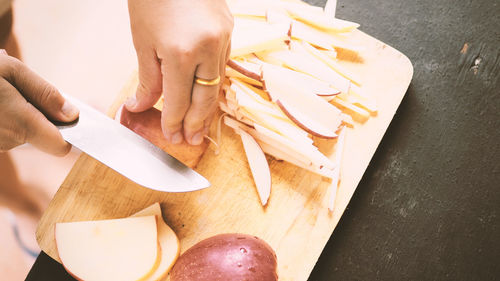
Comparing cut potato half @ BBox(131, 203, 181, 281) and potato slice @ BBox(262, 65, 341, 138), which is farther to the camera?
potato slice @ BBox(262, 65, 341, 138)

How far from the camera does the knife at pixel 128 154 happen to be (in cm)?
145

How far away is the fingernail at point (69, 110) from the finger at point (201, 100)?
418 millimetres

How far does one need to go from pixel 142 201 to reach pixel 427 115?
4.66 ft

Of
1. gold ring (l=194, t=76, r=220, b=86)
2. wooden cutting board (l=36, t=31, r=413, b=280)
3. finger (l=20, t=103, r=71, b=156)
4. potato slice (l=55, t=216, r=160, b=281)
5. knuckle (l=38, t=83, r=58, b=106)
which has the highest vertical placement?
gold ring (l=194, t=76, r=220, b=86)

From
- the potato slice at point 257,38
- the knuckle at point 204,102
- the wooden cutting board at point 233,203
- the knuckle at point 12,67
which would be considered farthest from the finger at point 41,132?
the potato slice at point 257,38

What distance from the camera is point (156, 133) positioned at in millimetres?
1588

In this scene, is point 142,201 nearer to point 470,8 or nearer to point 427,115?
point 427,115

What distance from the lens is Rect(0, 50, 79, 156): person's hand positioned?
3.94ft

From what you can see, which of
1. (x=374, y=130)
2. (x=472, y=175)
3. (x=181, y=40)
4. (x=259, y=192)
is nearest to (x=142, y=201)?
(x=259, y=192)

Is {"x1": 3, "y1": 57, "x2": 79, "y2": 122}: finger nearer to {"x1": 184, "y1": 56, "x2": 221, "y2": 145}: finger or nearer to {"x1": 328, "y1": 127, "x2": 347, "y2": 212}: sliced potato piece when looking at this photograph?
{"x1": 184, "y1": 56, "x2": 221, "y2": 145}: finger

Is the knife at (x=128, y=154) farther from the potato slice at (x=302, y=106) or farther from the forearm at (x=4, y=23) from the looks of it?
the forearm at (x=4, y=23)

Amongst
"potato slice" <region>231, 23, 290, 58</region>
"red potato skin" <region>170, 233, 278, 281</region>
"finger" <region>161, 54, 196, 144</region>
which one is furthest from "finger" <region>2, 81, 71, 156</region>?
"potato slice" <region>231, 23, 290, 58</region>

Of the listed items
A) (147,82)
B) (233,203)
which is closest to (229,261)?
(233,203)

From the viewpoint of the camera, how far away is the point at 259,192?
1583 millimetres
